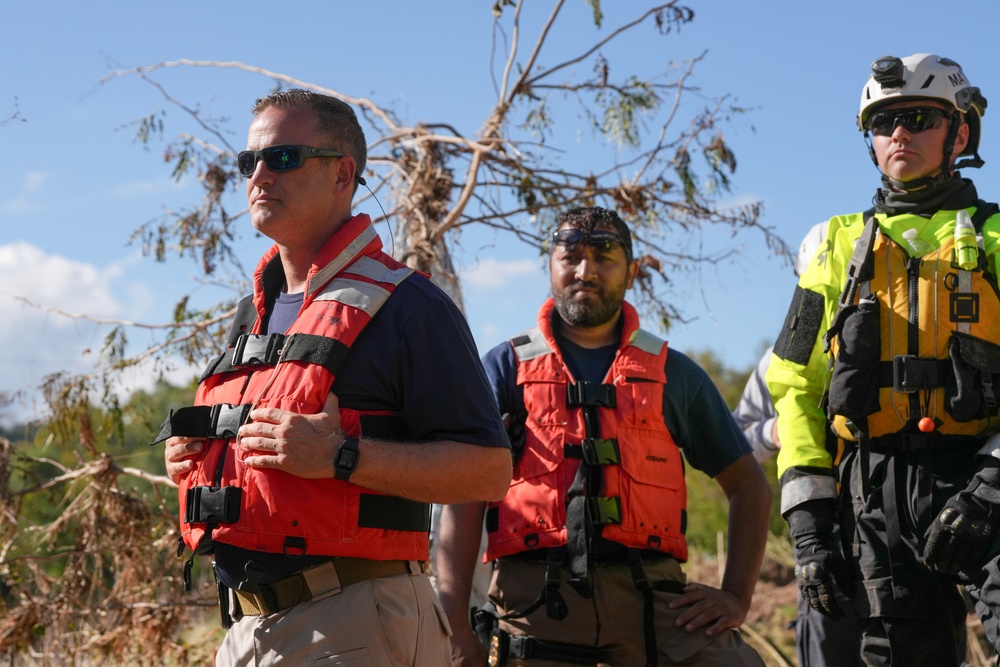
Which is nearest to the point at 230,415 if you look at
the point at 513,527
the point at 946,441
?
the point at 513,527

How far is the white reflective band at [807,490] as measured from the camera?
13.6ft

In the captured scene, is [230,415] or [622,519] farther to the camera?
[622,519]

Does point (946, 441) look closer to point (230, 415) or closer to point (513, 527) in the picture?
point (513, 527)

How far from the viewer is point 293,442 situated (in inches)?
109

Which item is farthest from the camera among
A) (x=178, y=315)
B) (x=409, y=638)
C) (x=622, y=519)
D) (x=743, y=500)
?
(x=178, y=315)

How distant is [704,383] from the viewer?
186 inches

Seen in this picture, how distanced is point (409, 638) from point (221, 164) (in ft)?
22.4

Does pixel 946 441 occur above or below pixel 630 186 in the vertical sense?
below

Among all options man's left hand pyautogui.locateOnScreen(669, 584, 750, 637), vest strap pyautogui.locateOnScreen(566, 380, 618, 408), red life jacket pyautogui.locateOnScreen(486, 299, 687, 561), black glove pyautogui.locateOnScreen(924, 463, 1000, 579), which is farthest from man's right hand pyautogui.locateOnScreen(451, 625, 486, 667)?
black glove pyautogui.locateOnScreen(924, 463, 1000, 579)

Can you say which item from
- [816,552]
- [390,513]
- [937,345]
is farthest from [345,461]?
[937,345]

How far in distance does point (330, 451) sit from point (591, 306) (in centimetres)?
218

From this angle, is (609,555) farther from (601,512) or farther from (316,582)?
(316,582)

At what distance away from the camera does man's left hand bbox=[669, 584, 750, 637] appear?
427 centimetres

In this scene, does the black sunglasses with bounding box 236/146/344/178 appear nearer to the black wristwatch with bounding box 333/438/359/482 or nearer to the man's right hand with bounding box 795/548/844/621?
the black wristwatch with bounding box 333/438/359/482
